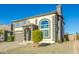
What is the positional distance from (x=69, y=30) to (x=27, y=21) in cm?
181

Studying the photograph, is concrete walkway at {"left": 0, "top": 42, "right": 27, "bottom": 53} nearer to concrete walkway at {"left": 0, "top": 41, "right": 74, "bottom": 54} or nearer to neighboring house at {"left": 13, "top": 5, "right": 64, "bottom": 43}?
concrete walkway at {"left": 0, "top": 41, "right": 74, "bottom": 54}

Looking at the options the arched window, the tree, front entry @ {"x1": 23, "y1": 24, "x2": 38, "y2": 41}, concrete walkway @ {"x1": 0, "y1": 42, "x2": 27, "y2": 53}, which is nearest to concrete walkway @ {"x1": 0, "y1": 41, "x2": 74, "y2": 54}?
concrete walkway @ {"x1": 0, "y1": 42, "x2": 27, "y2": 53}

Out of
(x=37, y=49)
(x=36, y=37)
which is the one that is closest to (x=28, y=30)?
(x=36, y=37)

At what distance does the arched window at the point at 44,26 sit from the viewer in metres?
8.23

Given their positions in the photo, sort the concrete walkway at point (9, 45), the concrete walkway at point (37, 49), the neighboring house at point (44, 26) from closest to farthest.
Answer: the concrete walkway at point (37, 49), the concrete walkway at point (9, 45), the neighboring house at point (44, 26)

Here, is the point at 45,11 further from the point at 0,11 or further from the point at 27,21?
the point at 0,11

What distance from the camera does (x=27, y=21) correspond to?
8.31m

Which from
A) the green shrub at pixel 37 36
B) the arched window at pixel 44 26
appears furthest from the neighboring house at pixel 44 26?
the green shrub at pixel 37 36

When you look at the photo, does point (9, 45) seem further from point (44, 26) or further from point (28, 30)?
point (44, 26)

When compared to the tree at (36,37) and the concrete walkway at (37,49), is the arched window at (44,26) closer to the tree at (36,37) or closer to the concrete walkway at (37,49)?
the tree at (36,37)

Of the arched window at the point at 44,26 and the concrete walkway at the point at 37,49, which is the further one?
the arched window at the point at 44,26

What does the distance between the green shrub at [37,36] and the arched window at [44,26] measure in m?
0.16

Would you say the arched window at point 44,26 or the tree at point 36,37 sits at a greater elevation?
the arched window at point 44,26

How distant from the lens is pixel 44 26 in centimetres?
837
